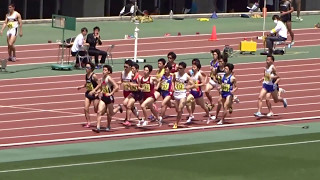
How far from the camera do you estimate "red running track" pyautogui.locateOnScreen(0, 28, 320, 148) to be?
29906 millimetres

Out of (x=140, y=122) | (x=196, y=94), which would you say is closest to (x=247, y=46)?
(x=196, y=94)

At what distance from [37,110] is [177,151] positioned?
619 cm

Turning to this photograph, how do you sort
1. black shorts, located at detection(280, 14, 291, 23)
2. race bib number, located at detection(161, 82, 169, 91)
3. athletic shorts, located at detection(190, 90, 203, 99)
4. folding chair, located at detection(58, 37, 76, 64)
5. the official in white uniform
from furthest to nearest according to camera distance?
black shorts, located at detection(280, 14, 291, 23), folding chair, located at detection(58, 37, 76, 64), the official in white uniform, athletic shorts, located at detection(190, 90, 203, 99), race bib number, located at detection(161, 82, 169, 91)

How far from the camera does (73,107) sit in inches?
1314

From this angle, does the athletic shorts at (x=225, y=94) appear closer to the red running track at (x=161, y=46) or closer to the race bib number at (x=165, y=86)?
the race bib number at (x=165, y=86)

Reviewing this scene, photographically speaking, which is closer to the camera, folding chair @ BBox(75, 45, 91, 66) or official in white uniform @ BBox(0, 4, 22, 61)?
folding chair @ BBox(75, 45, 91, 66)

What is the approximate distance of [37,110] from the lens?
107 feet

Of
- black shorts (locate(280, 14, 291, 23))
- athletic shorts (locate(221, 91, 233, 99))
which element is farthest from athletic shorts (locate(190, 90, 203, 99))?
black shorts (locate(280, 14, 291, 23))

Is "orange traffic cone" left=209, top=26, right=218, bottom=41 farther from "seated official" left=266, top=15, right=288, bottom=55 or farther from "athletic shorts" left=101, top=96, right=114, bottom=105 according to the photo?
"athletic shorts" left=101, top=96, right=114, bottom=105

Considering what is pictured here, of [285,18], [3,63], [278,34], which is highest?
[285,18]

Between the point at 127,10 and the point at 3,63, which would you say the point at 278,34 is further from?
the point at 127,10

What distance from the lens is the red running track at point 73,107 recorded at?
29.9m

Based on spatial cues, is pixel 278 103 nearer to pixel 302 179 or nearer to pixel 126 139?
pixel 126 139

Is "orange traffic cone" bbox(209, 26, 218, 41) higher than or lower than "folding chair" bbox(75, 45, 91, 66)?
higher
